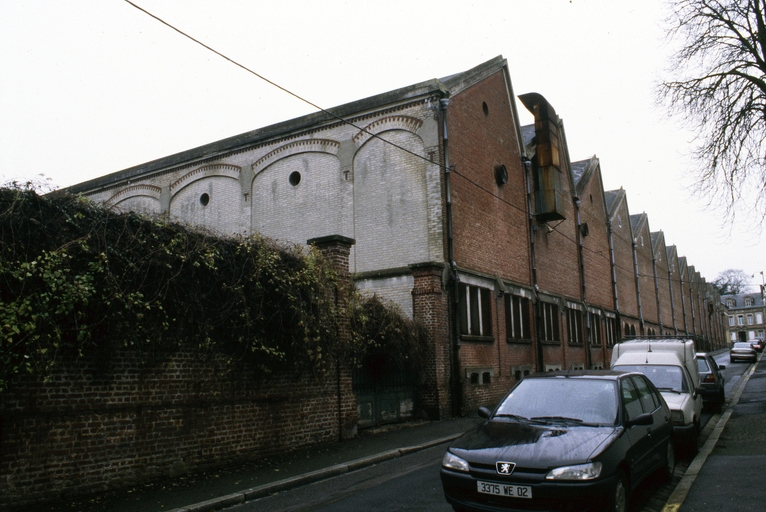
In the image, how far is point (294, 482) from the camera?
9.02 metres

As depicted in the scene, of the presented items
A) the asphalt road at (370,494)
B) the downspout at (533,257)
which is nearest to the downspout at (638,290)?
the downspout at (533,257)

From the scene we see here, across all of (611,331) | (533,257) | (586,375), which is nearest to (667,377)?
(586,375)

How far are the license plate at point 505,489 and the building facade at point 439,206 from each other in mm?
8091

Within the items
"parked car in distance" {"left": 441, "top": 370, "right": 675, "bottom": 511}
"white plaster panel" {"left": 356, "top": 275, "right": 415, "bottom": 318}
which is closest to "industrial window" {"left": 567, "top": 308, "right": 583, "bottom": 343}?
"white plaster panel" {"left": 356, "top": 275, "right": 415, "bottom": 318}

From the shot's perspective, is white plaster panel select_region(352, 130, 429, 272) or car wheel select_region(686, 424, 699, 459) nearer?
car wheel select_region(686, 424, 699, 459)

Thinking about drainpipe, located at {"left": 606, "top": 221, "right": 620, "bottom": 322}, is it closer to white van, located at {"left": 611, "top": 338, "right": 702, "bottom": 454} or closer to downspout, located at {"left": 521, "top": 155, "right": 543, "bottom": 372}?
downspout, located at {"left": 521, "top": 155, "right": 543, "bottom": 372}

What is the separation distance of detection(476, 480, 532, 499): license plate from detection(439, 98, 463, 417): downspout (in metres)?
11.7

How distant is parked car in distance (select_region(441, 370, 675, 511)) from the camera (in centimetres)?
573

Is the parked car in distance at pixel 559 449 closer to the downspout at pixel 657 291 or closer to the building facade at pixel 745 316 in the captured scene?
the downspout at pixel 657 291

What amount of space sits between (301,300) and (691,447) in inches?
287

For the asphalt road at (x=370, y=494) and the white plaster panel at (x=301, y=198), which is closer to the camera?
the asphalt road at (x=370, y=494)

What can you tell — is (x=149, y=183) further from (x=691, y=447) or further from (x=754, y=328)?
(x=754, y=328)

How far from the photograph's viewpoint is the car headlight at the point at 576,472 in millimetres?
5685

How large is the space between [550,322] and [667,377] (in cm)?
1442
